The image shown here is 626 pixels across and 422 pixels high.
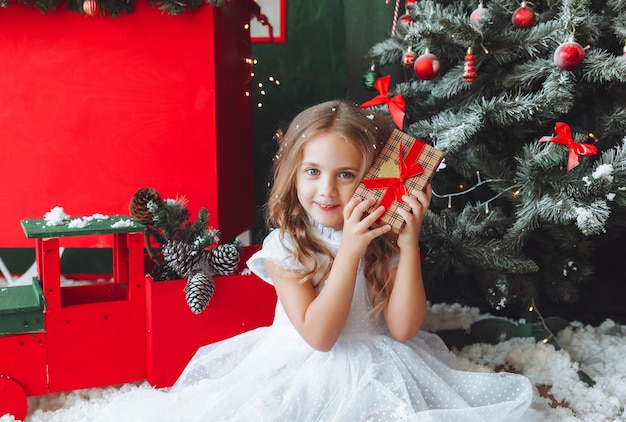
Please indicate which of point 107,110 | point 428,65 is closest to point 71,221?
point 107,110

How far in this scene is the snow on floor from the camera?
4.15 feet

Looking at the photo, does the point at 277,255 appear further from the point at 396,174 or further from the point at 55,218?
the point at 55,218

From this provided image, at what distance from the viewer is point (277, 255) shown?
1157 mm

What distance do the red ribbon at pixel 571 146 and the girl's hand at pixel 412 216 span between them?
0.43m

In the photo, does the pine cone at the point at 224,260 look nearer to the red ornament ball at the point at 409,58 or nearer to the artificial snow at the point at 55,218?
the artificial snow at the point at 55,218

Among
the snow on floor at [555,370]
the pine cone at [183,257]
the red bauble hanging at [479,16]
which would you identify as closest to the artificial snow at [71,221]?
the pine cone at [183,257]

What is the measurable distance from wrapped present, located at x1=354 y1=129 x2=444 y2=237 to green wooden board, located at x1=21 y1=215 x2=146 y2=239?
536 millimetres

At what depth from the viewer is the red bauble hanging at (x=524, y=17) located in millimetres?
1402

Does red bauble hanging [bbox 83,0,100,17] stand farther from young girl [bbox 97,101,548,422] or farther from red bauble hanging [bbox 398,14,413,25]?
red bauble hanging [bbox 398,14,413,25]

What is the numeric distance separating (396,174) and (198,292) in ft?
1.64

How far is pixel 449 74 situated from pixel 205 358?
928mm

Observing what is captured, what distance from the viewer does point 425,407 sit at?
1.03 meters

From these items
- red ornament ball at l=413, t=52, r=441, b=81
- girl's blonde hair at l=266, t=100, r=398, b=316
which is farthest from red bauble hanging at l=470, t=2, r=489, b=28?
girl's blonde hair at l=266, t=100, r=398, b=316

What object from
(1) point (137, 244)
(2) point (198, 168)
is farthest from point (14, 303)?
(2) point (198, 168)
